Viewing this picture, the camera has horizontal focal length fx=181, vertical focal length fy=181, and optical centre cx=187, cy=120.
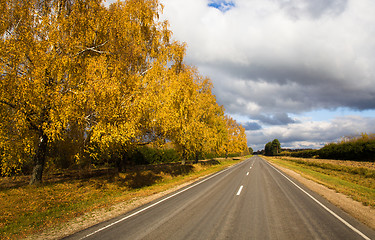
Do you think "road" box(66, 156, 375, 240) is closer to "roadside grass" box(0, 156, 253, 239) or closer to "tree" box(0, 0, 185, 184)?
"roadside grass" box(0, 156, 253, 239)

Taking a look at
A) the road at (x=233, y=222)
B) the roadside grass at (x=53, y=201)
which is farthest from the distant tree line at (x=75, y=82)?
the road at (x=233, y=222)

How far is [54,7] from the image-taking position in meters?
10.6

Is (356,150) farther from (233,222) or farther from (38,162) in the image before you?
(38,162)

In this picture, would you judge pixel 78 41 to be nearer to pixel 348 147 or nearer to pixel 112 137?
pixel 112 137

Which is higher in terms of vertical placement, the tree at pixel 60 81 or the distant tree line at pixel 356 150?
the tree at pixel 60 81

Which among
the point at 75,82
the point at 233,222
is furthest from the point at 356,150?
the point at 75,82

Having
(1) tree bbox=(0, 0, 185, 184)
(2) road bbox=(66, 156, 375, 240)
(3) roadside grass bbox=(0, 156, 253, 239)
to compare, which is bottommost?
(3) roadside grass bbox=(0, 156, 253, 239)

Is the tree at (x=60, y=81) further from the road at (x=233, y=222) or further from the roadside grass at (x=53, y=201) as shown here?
the road at (x=233, y=222)

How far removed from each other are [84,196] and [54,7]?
36.0ft

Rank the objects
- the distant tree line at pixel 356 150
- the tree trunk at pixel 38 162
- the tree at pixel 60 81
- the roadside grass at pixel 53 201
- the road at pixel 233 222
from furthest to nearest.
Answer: the distant tree line at pixel 356 150, the tree trunk at pixel 38 162, the tree at pixel 60 81, the roadside grass at pixel 53 201, the road at pixel 233 222

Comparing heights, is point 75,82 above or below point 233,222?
above

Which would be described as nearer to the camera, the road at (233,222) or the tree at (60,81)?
the road at (233,222)

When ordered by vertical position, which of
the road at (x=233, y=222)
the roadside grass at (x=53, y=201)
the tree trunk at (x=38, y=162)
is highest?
the tree trunk at (x=38, y=162)

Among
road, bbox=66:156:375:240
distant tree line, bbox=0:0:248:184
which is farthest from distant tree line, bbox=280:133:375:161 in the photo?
distant tree line, bbox=0:0:248:184
